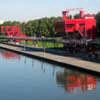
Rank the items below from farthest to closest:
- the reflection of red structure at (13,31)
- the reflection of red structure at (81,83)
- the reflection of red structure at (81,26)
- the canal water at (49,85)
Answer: the reflection of red structure at (13,31)
the reflection of red structure at (81,26)
the reflection of red structure at (81,83)
the canal water at (49,85)

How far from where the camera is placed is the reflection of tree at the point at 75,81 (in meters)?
18.0

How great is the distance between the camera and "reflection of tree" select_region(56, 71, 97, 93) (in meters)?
18.0

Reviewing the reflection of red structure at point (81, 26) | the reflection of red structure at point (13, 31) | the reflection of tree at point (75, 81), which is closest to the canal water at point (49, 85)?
the reflection of tree at point (75, 81)

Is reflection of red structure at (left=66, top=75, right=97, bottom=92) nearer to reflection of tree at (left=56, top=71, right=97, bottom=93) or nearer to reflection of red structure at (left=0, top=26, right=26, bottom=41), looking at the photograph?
reflection of tree at (left=56, top=71, right=97, bottom=93)

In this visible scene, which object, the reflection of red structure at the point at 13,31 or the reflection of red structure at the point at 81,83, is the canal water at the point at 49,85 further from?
the reflection of red structure at the point at 13,31

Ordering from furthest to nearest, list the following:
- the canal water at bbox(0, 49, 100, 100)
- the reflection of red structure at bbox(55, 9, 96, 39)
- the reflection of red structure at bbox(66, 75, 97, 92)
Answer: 1. the reflection of red structure at bbox(55, 9, 96, 39)
2. the reflection of red structure at bbox(66, 75, 97, 92)
3. the canal water at bbox(0, 49, 100, 100)

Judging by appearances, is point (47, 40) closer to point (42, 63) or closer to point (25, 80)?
point (42, 63)

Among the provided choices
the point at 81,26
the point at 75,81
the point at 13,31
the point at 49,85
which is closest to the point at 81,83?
the point at 75,81

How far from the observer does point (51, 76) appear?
22406mm

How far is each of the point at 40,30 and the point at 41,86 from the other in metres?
57.3

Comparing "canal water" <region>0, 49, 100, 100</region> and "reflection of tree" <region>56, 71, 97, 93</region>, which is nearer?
"canal water" <region>0, 49, 100, 100</region>

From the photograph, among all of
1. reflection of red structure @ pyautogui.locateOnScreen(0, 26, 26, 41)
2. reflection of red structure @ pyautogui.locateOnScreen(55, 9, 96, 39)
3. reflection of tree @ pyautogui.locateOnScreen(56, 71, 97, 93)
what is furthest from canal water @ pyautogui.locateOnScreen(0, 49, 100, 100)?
reflection of red structure @ pyautogui.locateOnScreen(0, 26, 26, 41)

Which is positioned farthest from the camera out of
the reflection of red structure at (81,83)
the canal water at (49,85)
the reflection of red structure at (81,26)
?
the reflection of red structure at (81,26)

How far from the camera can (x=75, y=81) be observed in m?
20.3
